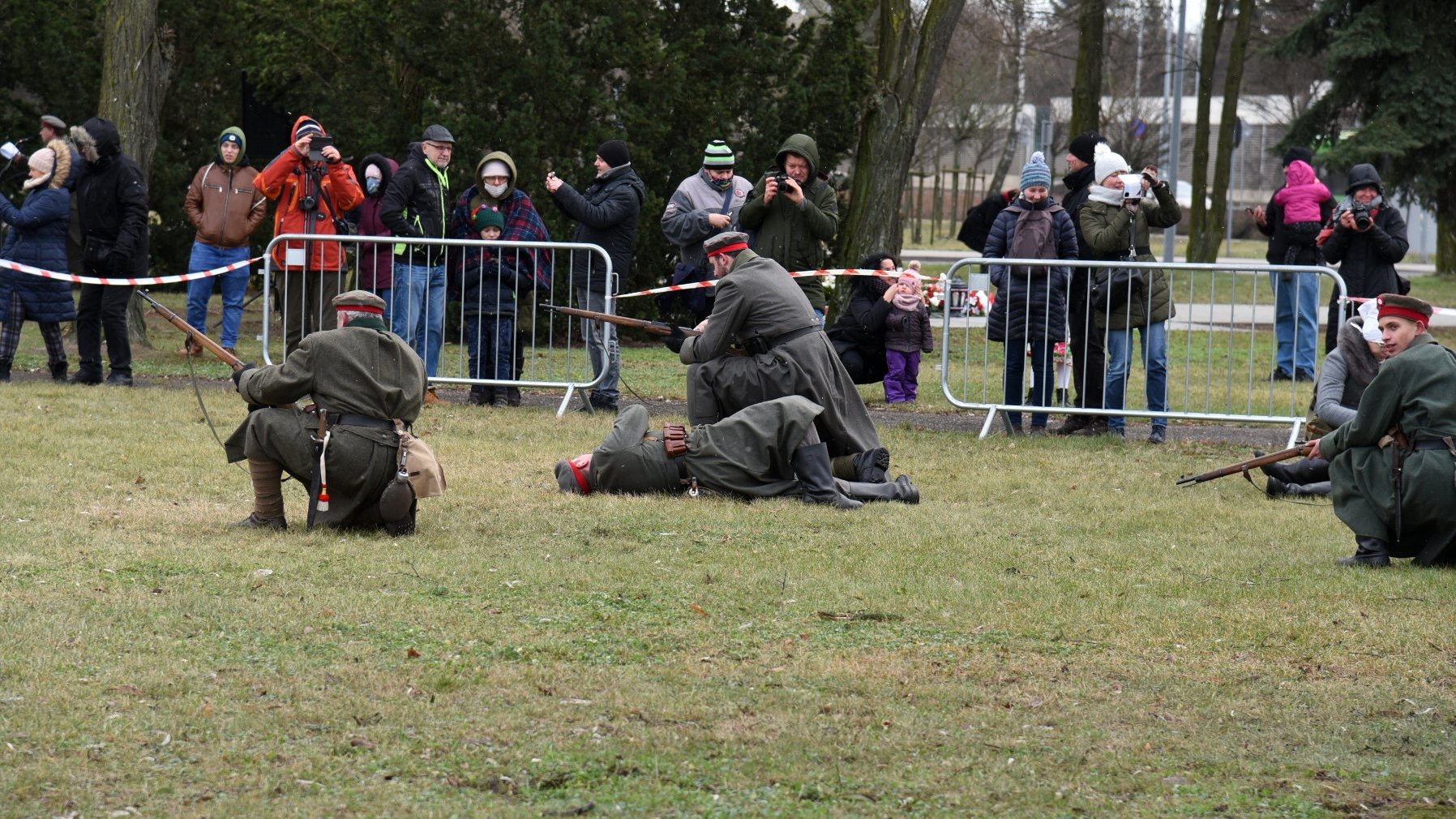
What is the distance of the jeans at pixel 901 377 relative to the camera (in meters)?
14.2

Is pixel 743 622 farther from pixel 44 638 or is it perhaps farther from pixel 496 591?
pixel 44 638

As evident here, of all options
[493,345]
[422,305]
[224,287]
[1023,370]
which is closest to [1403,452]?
[1023,370]

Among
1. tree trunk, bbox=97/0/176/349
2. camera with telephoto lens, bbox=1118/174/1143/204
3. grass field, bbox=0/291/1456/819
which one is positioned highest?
tree trunk, bbox=97/0/176/349

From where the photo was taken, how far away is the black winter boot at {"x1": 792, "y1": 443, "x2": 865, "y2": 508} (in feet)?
30.7

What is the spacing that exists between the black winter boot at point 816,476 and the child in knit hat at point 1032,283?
3.42 m

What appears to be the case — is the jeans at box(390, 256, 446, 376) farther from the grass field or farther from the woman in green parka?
the woman in green parka

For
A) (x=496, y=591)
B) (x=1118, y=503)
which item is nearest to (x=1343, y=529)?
(x=1118, y=503)

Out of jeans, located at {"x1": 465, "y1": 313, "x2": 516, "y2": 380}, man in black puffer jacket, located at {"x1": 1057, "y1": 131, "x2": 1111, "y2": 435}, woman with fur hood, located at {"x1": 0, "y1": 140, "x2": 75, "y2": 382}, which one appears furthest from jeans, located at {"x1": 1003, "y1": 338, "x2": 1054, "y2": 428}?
woman with fur hood, located at {"x1": 0, "y1": 140, "x2": 75, "y2": 382}

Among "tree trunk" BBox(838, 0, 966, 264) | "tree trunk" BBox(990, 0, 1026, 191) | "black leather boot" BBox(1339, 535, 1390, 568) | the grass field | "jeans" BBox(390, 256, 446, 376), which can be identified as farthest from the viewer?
"tree trunk" BBox(990, 0, 1026, 191)

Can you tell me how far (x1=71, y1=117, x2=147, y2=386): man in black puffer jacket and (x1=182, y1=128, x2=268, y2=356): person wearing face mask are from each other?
144 cm

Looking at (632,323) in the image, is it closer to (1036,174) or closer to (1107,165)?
(1036,174)

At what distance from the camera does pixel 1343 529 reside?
30.2 ft

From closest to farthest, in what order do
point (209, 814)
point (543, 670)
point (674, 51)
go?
point (209, 814)
point (543, 670)
point (674, 51)

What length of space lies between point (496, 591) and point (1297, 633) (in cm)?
316
